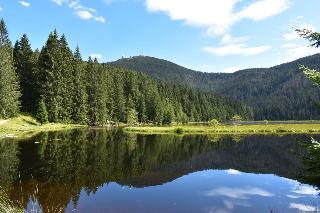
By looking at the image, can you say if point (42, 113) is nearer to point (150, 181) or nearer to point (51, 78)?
point (51, 78)

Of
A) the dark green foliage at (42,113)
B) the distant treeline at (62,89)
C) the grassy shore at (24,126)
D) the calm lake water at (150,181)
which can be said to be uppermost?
the distant treeline at (62,89)

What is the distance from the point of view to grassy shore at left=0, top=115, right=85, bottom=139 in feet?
210

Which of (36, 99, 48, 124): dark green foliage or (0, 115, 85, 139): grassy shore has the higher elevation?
(36, 99, 48, 124): dark green foliage

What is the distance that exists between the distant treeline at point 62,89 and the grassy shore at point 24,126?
1963mm

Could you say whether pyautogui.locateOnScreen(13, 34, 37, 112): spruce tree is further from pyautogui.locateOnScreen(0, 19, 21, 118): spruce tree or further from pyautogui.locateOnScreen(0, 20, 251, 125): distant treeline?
pyautogui.locateOnScreen(0, 19, 21, 118): spruce tree

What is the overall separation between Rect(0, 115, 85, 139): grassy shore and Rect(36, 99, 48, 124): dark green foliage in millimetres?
1172

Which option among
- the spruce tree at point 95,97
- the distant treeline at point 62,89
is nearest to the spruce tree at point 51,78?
the distant treeline at point 62,89

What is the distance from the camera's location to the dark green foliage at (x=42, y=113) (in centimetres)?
7915

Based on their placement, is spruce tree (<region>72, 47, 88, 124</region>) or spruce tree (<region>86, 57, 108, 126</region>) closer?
spruce tree (<region>72, 47, 88, 124</region>)

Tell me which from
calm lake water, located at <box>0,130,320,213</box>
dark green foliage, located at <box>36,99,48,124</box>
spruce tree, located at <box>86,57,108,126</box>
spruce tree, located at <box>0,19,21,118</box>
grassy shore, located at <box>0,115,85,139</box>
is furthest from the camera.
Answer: spruce tree, located at <box>86,57,108,126</box>

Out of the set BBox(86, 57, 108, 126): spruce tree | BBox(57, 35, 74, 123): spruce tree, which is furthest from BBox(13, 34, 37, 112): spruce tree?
BBox(86, 57, 108, 126): spruce tree

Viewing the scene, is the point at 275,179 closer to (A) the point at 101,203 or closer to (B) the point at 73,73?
(A) the point at 101,203

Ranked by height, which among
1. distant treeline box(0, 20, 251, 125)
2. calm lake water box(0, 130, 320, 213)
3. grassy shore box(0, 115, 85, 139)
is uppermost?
distant treeline box(0, 20, 251, 125)

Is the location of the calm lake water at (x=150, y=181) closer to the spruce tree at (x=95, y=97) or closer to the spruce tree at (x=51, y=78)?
the spruce tree at (x=51, y=78)
